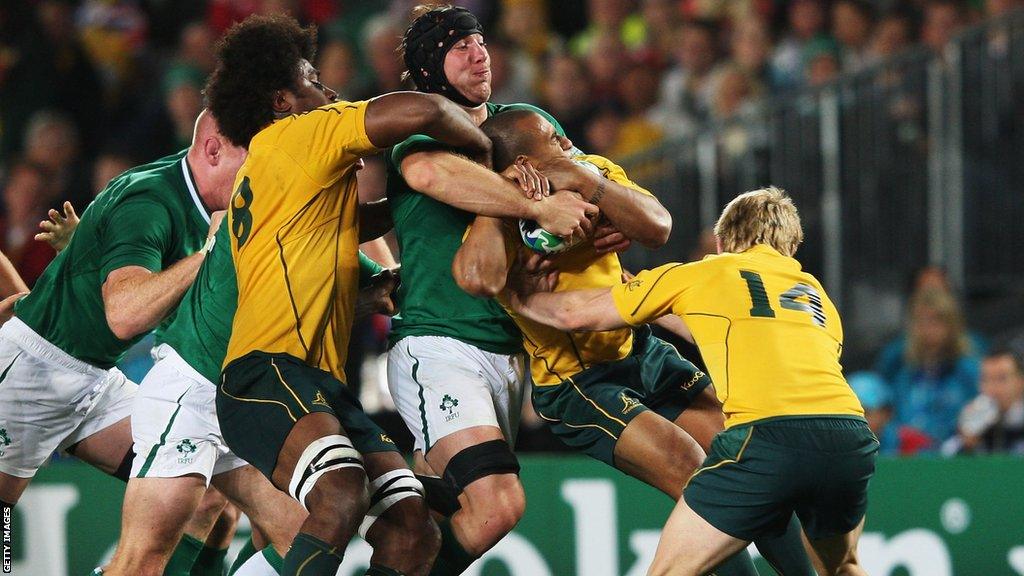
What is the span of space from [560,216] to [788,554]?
147 cm

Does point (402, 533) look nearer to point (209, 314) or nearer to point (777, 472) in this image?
point (209, 314)

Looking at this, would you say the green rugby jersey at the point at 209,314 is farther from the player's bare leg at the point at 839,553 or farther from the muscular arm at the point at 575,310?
the player's bare leg at the point at 839,553

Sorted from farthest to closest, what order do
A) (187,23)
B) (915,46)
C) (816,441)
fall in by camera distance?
(187,23), (915,46), (816,441)

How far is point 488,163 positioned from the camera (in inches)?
199

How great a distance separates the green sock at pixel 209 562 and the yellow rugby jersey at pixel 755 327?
2239mm

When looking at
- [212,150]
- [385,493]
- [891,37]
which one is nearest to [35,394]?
[212,150]

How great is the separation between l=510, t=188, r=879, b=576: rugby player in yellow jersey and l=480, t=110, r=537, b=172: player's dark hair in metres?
0.67

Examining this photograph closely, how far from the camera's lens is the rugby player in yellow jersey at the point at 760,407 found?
4.55 m

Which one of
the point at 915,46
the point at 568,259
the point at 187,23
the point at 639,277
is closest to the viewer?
the point at 639,277

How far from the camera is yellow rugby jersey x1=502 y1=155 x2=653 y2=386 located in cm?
519

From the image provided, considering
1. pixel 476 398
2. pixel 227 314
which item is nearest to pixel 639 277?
pixel 476 398

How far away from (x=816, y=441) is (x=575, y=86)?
662 centimetres

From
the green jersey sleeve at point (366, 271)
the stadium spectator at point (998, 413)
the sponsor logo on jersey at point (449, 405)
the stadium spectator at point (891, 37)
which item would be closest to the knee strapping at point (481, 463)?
the sponsor logo on jersey at point (449, 405)

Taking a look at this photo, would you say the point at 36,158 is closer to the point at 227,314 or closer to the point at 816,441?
the point at 227,314
